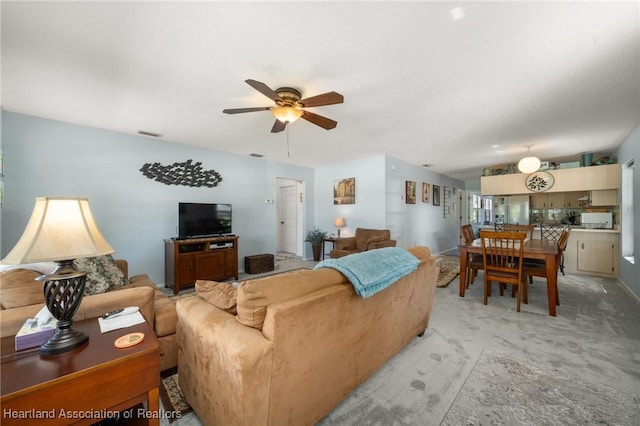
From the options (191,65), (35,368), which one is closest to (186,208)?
(191,65)

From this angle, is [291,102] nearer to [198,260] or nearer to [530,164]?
[198,260]

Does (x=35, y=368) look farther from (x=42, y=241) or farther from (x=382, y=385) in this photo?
(x=382, y=385)

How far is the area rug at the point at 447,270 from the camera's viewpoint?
4.16 metres

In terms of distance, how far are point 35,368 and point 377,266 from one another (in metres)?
1.61

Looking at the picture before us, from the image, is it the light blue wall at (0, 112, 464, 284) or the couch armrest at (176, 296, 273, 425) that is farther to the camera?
the light blue wall at (0, 112, 464, 284)

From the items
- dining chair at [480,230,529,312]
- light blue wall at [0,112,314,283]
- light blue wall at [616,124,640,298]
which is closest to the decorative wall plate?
light blue wall at [616,124,640,298]

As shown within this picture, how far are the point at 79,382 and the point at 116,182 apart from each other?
3637mm

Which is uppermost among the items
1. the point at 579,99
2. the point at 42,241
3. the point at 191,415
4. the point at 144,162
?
the point at 579,99

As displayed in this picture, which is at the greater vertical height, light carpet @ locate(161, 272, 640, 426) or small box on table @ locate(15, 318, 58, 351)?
small box on table @ locate(15, 318, 58, 351)

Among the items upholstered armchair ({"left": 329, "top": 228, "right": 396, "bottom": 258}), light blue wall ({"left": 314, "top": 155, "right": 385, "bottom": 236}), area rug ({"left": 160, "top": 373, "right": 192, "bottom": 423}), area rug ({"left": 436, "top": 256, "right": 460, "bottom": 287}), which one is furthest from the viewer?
light blue wall ({"left": 314, "top": 155, "right": 385, "bottom": 236})

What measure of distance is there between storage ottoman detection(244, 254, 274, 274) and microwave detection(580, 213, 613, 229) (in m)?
6.14

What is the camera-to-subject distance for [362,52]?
72.7 inches

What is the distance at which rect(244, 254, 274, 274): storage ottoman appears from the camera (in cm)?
483

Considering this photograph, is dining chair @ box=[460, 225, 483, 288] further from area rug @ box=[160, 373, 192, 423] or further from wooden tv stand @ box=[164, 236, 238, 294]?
wooden tv stand @ box=[164, 236, 238, 294]
